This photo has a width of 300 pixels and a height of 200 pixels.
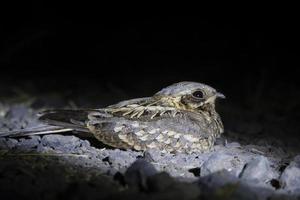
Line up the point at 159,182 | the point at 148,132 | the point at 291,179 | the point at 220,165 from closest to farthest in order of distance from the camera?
1. the point at 159,182
2. the point at 291,179
3. the point at 220,165
4. the point at 148,132

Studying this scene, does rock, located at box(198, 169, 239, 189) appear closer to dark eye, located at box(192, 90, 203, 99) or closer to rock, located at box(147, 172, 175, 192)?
rock, located at box(147, 172, 175, 192)

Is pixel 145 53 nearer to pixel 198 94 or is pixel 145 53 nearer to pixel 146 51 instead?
pixel 146 51

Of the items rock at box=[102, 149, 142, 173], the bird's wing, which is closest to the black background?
the bird's wing

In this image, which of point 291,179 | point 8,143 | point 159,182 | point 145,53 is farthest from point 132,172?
point 145,53

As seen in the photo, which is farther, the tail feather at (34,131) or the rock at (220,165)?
the tail feather at (34,131)

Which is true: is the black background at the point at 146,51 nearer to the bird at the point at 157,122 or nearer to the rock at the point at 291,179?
the bird at the point at 157,122

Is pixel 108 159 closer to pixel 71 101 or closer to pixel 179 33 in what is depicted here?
pixel 71 101

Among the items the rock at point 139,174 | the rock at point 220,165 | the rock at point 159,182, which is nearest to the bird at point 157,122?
the rock at point 220,165
